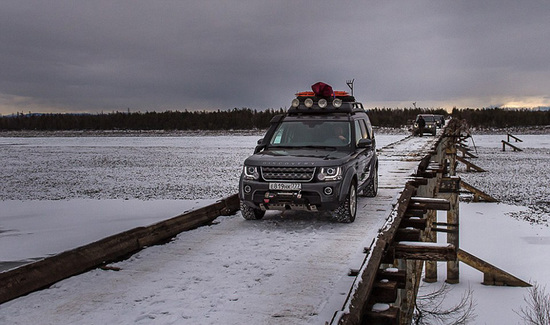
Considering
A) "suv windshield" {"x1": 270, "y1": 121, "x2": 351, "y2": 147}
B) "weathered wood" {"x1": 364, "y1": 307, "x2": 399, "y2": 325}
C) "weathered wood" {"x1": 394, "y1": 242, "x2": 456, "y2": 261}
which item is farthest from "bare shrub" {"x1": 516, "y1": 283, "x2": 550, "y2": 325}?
"weathered wood" {"x1": 364, "y1": 307, "x2": 399, "y2": 325}

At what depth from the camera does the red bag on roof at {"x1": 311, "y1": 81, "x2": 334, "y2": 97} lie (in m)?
10.9

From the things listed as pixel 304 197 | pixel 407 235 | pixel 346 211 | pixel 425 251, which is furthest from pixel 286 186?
pixel 425 251

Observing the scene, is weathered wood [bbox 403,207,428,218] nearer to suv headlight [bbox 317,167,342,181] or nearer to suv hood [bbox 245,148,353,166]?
suv hood [bbox 245,148,353,166]

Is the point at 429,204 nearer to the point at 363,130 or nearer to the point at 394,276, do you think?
the point at 363,130

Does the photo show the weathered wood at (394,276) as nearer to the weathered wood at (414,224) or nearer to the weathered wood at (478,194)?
the weathered wood at (414,224)

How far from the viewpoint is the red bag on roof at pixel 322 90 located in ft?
35.8

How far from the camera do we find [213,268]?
661cm

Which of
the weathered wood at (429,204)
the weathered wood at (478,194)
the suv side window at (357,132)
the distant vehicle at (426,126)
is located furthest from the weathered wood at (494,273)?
the distant vehicle at (426,126)

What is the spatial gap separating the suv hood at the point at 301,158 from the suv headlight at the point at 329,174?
3.3 inches

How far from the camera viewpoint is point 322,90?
10930 mm

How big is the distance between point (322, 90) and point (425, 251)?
4842 mm

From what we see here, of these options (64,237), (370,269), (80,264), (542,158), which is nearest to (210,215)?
(80,264)

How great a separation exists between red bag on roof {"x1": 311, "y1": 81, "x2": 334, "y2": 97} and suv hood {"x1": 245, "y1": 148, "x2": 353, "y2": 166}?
1.89 meters

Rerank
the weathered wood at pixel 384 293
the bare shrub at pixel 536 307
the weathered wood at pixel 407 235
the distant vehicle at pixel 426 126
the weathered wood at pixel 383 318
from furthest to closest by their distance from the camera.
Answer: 1. the distant vehicle at pixel 426 126
2. the bare shrub at pixel 536 307
3. the weathered wood at pixel 407 235
4. the weathered wood at pixel 384 293
5. the weathered wood at pixel 383 318
